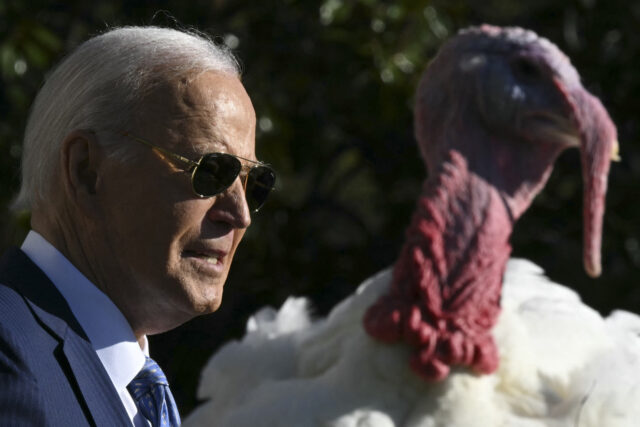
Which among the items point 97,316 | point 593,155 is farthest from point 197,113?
point 593,155

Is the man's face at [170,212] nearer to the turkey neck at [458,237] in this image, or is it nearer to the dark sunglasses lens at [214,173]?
the dark sunglasses lens at [214,173]

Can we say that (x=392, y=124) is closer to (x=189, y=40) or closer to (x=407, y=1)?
(x=407, y=1)

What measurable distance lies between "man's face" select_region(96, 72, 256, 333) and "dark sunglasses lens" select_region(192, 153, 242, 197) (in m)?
0.01

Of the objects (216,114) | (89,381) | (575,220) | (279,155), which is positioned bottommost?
(575,220)

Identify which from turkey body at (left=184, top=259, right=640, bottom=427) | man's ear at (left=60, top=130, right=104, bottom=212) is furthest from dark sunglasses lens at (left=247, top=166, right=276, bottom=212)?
turkey body at (left=184, top=259, right=640, bottom=427)

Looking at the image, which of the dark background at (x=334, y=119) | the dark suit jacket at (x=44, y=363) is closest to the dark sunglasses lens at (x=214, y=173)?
the dark suit jacket at (x=44, y=363)

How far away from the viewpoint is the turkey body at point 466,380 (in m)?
2.49

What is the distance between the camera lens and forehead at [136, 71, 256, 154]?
1.40 metres

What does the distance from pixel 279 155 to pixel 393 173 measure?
0.69m

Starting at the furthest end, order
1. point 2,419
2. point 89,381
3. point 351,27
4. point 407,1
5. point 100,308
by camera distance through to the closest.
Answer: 1. point 351,27
2. point 407,1
3. point 100,308
4. point 89,381
5. point 2,419

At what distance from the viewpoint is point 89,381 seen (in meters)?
1.30

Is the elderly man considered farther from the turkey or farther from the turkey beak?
the turkey beak

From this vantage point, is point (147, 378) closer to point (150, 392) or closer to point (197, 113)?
point (150, 392)

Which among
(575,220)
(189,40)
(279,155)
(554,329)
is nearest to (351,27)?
(279,155)
